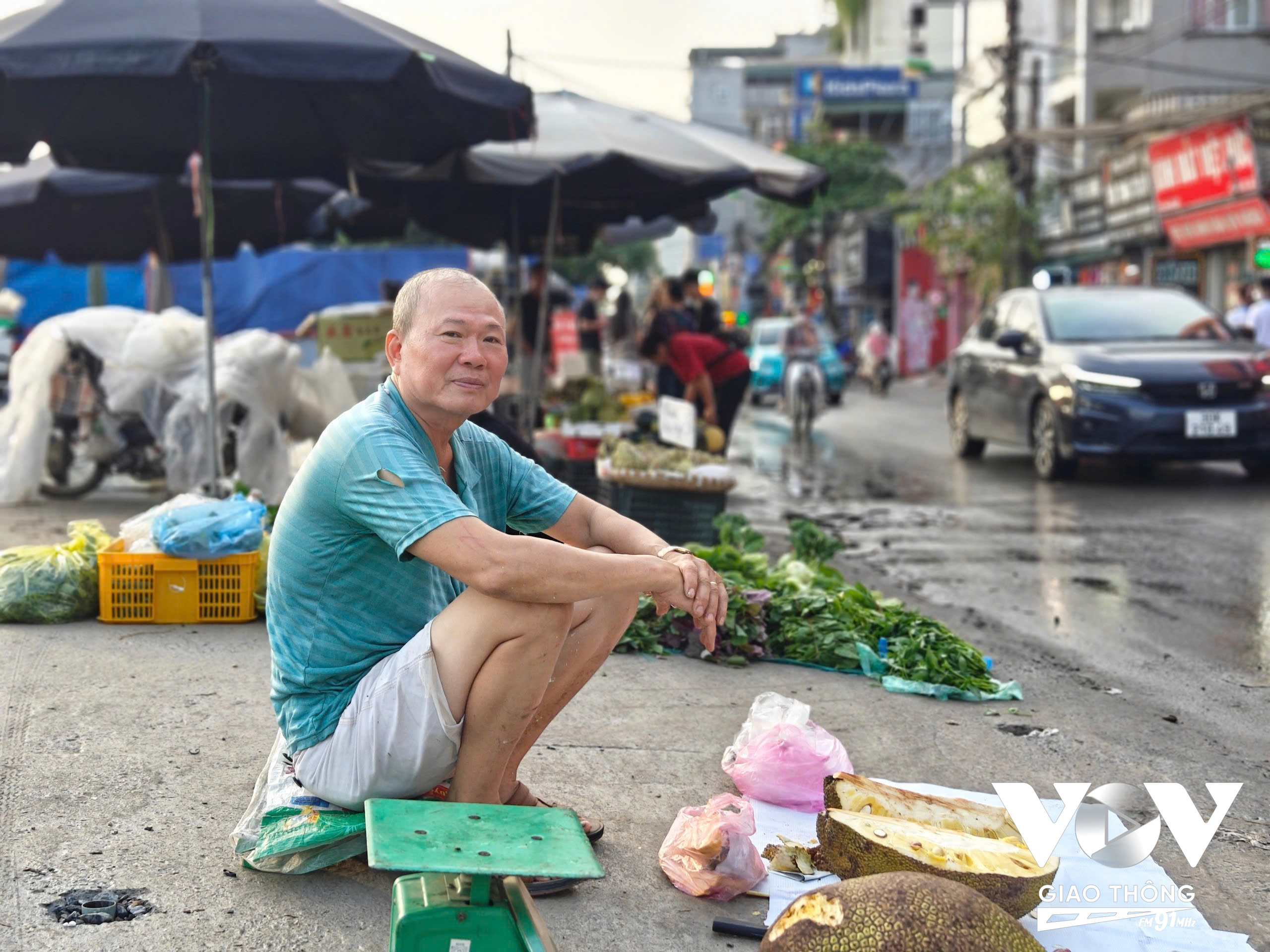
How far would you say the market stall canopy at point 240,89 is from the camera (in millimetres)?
→ 6137

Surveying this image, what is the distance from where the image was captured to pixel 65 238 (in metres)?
13.0

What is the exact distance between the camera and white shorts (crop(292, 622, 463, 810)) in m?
2.84

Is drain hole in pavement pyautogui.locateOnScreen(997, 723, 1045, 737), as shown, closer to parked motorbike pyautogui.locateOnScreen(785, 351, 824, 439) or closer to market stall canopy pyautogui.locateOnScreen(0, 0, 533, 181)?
market stall canopy pyautogui.locateOnScreen(0, 0, 533, 181)

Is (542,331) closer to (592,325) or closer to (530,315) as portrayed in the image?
(530,315)

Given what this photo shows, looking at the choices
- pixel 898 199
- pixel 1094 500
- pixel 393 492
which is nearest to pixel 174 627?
pixel 393 492

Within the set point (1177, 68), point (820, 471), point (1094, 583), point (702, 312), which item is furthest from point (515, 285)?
point (1177, 68)

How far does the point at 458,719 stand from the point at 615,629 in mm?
469

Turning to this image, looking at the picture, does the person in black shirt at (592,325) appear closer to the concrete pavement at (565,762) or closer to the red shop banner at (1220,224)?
the concrete pavement at (565,762)

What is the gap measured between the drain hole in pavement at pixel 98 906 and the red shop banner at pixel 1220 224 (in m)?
21.7

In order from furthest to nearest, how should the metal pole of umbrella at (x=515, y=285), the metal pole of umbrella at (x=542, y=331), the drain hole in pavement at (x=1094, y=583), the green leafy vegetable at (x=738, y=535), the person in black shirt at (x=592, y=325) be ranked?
the person in black shirt at (x=592, y=325), the metal pole of umbrella at (x=515, y=285), the metal pole of umbrella at (x=542, y=331), the drain hole in pavement at (x=1094, y=583), the green leafy vegetable at (x=738, y=535)

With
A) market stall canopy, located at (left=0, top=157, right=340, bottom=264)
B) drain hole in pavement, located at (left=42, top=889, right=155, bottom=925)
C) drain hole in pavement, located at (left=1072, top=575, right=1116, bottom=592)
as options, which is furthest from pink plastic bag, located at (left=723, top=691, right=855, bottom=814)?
market stall canopy, located at (left=0, top=157, right=340, bottom=264)

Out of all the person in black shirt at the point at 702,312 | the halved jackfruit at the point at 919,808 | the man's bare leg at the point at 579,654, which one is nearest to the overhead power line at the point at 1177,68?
the person in black shirt at the point at 702,312

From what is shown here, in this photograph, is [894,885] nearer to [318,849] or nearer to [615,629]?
[615,629]

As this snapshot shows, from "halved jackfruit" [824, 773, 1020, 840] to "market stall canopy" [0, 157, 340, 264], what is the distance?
971 centimetres
